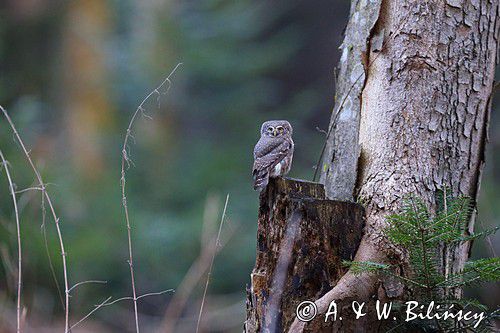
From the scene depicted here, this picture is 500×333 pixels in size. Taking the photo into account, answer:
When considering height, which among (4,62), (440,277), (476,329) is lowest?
(476,329)

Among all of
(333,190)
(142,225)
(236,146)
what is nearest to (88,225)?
(142,225)

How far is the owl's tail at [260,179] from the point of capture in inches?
149

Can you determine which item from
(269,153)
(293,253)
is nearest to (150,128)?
(269,153)

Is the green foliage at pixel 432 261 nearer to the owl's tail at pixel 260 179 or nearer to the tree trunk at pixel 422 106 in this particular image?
the tree trunk at pixel 422 106

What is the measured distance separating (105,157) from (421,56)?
9.44 m

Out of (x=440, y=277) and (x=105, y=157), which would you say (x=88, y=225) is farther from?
(x=440, y=277)

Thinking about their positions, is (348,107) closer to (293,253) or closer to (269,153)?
(269,153)

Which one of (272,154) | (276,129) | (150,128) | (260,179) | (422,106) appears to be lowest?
(260,179)

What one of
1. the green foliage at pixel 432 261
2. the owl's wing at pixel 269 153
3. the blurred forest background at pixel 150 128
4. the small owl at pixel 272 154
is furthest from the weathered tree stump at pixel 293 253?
the blurred forest background at pixel 150 128

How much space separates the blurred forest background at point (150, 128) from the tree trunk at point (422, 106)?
5644 millimetres

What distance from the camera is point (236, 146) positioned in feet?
44.6

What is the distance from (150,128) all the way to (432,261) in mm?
9964

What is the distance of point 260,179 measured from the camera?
12.6 feet

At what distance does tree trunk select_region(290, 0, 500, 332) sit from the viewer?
3.74 meters
